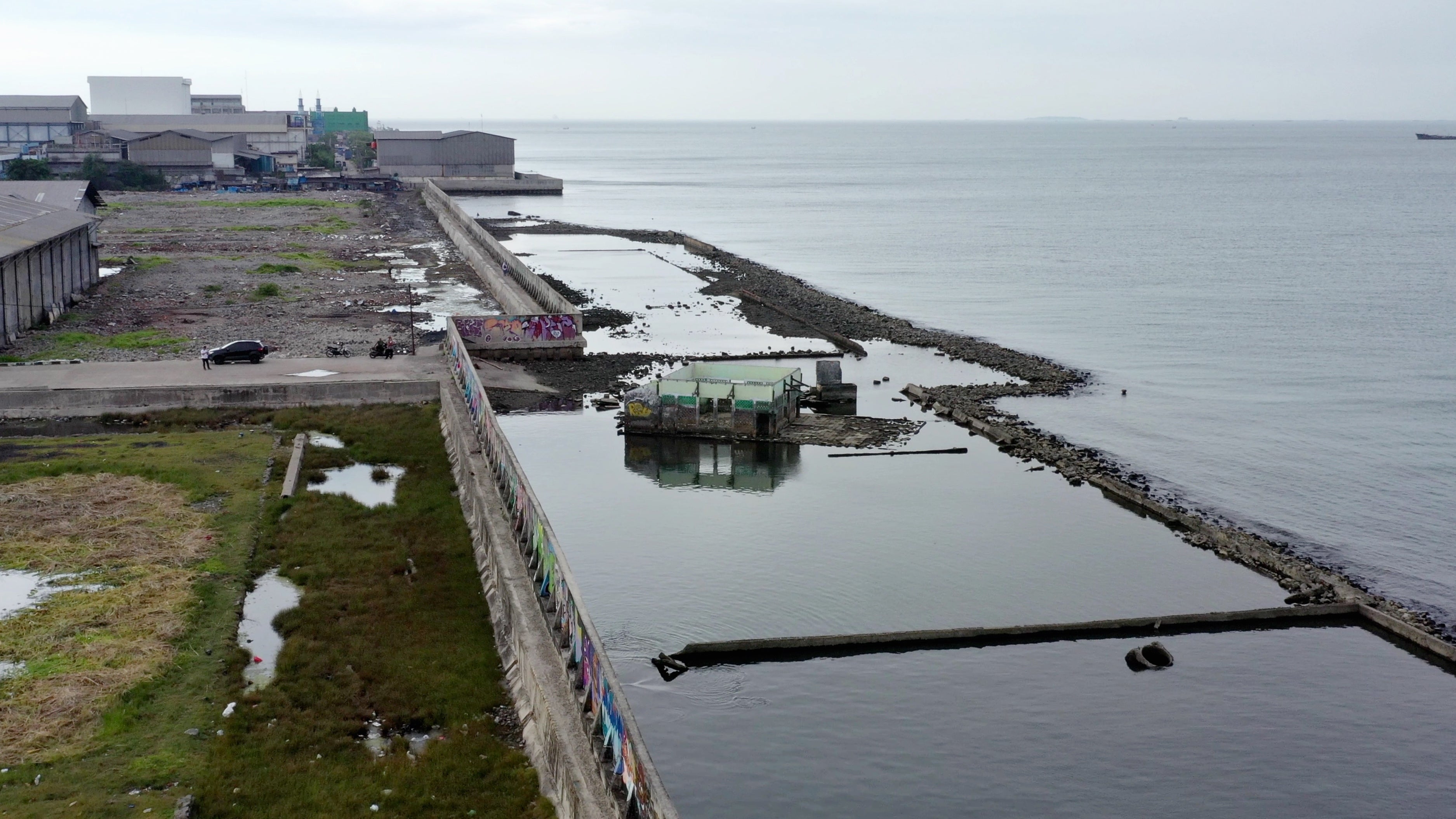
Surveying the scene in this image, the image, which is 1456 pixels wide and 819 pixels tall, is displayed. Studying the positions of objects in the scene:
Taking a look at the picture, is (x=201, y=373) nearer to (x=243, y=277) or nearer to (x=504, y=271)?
(x=243, y=277)

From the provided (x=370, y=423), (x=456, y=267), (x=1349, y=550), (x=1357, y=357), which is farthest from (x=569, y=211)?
(x=1349, y=550)

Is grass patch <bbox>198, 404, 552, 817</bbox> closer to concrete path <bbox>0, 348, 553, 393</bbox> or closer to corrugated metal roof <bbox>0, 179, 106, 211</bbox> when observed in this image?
concrete path <bbox>0, 348, 553, 393</bbox>

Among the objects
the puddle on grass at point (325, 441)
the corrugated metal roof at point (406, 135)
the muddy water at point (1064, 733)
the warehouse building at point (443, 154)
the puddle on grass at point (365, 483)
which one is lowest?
the muddy water at point (1064, 733)

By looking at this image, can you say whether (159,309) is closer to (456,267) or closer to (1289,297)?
(456,267)

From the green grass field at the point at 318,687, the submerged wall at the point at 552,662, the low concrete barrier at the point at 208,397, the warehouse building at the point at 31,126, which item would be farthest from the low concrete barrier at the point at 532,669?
the warehouse building at the point at 31,126

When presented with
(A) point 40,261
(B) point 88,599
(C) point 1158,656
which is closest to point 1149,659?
(C) point 1158,656

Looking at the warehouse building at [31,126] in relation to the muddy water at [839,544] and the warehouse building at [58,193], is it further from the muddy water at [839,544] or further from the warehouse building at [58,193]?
the muddy water at [839,544]

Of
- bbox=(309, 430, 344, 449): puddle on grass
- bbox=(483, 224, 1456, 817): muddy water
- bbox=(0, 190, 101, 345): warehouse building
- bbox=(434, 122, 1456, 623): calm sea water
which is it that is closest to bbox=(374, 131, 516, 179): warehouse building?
bbox=(434, 122, 1456, 623): calm sea water
